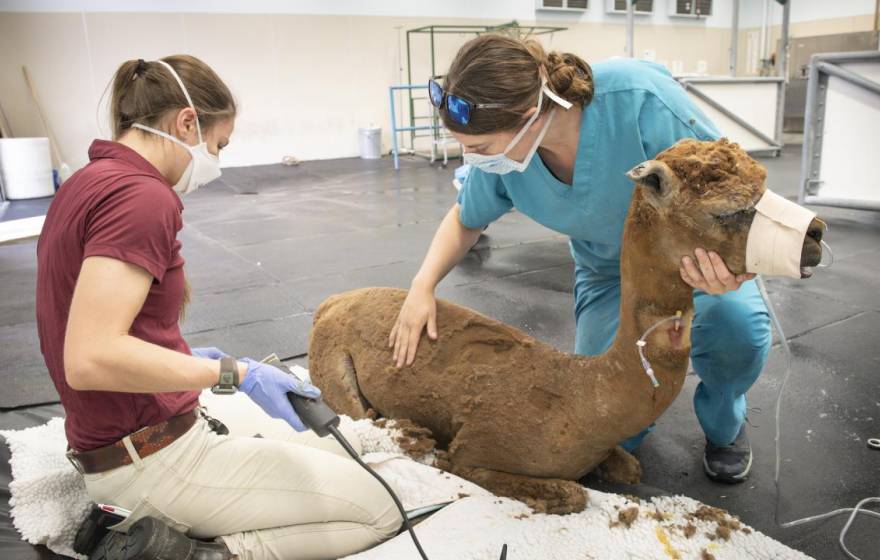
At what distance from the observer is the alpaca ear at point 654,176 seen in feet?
4.81

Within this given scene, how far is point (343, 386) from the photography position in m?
2.32

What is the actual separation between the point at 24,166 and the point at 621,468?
9453 mm

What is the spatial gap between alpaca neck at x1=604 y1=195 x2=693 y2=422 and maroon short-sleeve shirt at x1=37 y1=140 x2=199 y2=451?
1166 mm

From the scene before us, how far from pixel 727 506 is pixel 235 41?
11286 mm

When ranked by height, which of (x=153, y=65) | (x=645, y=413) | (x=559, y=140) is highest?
(x=153, y=65)

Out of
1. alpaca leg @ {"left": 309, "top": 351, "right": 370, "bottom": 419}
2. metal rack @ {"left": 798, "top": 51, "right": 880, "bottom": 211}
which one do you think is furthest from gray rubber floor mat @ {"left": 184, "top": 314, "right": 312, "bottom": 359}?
metal rack @ {"left": 798, "top": 51, "right": 880, "bottom": 211}

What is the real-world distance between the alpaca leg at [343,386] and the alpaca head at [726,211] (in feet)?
4.06

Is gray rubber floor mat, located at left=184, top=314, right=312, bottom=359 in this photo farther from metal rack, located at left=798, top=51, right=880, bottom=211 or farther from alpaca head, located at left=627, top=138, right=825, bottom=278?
metal rack, located at left=798, top=51, right=880, bottom=211

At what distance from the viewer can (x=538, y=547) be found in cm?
177

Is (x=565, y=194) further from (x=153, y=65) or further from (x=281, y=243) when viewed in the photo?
(x=281, y=243)

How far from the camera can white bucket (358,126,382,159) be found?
40.8 feet

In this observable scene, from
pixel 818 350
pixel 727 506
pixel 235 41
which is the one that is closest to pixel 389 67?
pixel 235 41

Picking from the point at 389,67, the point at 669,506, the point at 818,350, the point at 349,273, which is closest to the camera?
the point at 669,506

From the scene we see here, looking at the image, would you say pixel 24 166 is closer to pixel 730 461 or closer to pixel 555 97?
pixel 555 97
